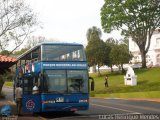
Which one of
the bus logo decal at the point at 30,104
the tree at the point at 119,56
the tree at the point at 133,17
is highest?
the tree at the point at 133,17

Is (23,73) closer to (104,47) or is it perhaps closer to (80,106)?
(80,106)

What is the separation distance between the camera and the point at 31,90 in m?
23.1

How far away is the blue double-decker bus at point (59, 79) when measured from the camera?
837 inches

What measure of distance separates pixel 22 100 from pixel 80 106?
3.37m

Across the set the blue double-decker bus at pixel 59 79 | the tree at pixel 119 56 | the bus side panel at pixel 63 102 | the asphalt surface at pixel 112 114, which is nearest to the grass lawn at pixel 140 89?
the tree at pixel 119 56

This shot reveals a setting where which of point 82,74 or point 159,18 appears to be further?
point 159,18

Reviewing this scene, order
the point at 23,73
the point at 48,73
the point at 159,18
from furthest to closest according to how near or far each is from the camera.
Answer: the point at 159,18, the point at 23,73, the point at 48,73

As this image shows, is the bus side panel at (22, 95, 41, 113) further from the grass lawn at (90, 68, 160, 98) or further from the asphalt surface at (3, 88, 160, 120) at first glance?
the grass lawn at (90, 68, 160, 98)

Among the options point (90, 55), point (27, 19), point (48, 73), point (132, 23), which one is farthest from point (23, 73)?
point (90, 55)


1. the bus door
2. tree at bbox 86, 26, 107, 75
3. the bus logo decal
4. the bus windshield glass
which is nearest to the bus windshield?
the bus windshield glass

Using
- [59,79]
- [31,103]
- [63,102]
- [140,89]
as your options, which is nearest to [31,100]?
[31,103]

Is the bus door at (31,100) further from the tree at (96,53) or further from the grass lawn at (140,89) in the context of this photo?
the tree at (96,53)

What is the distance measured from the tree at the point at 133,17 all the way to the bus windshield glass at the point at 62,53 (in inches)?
1965

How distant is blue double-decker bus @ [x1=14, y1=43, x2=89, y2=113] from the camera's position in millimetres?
21250
